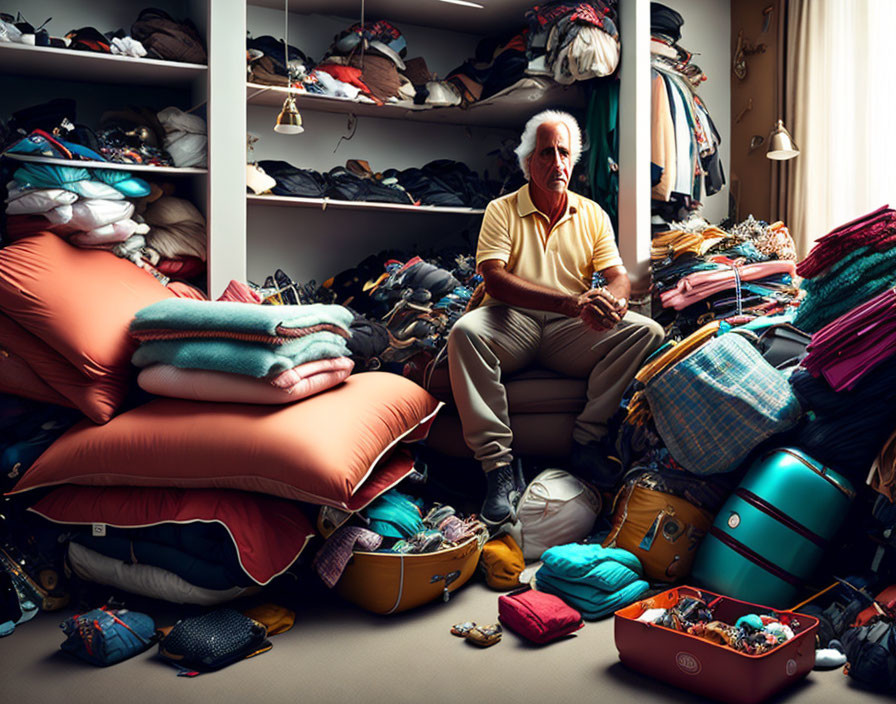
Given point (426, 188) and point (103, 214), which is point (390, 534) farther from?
point (426, 188)

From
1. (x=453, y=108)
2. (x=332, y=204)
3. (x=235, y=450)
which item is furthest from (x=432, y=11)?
(x=235, y=450)

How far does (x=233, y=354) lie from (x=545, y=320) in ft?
4.33

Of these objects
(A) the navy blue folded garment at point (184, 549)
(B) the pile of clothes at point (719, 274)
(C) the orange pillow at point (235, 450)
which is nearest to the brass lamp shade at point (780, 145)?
(B) the pile of clothes at point (719, 274)

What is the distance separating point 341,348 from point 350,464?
26.2 inches

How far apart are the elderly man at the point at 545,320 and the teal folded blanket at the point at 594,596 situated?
0.43 metres

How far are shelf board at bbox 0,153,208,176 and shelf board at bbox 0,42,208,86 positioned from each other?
0.50m

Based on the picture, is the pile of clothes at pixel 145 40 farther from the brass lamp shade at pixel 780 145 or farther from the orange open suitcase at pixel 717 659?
the orange open suitcase at pixel 717 659

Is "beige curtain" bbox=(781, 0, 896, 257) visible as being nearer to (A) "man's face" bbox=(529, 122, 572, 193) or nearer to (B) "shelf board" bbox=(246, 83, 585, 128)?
(B) "shelf board" bbox=(246, 83, 585, 128)

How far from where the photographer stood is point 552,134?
3.24 meters

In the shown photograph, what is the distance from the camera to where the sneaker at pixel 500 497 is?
2.79 m

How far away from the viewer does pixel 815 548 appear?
2234 mm

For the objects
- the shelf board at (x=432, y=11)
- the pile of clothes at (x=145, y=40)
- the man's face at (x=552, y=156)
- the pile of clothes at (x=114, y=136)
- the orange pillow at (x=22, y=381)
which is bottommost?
the orange pillow at (x=22, y=381)

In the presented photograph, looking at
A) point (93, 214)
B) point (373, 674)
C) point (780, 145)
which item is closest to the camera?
point (373, 674)

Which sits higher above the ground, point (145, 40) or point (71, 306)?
point (145, 40)
